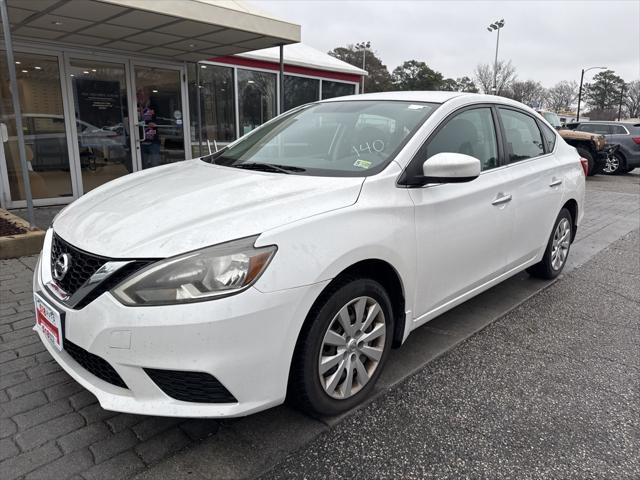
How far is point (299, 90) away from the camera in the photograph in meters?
12.5

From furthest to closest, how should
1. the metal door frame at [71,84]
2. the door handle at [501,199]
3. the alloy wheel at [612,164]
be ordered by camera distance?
1. the alloy wheel at [612,164]
2. the metal door frame at [71,84]
3. the door handle at [501,199]

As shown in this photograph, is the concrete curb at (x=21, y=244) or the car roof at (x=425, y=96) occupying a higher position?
the car roof at (x=425, y=96)

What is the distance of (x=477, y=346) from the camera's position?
11.1 feet

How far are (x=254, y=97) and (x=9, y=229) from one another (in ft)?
23.5

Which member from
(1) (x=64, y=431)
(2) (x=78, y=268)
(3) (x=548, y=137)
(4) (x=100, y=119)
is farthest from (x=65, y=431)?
(4) (x=100, y=119)

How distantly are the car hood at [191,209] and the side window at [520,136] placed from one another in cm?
179

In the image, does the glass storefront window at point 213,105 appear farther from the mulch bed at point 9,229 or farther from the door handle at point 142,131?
the mulch bed at point 9,229

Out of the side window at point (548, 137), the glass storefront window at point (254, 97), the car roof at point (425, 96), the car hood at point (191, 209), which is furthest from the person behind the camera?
the glass storefront window at point (254, 97)

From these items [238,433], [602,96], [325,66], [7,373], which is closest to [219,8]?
[7,373]

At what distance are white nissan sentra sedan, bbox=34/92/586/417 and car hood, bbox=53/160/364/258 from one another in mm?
10

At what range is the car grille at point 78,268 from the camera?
2.11 metres

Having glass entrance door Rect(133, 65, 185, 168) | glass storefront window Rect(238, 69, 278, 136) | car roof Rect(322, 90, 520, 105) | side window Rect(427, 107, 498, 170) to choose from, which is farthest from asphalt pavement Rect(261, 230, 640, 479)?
glass storefront window Rect(238, 69, 278, 136)

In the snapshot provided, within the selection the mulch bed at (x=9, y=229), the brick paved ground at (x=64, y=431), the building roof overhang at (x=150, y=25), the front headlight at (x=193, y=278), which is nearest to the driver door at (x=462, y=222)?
the front headlight at (x=193, y=278)

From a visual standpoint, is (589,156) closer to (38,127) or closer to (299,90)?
(299,90)
